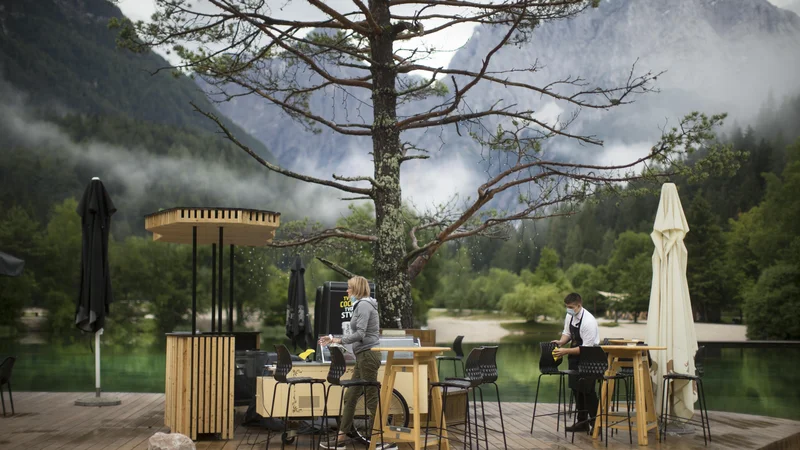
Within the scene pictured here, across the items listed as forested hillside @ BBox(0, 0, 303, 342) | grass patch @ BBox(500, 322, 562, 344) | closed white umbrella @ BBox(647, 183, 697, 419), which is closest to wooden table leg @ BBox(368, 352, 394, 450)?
closed white umbrella @ BBox(647, 183, 697, 419)

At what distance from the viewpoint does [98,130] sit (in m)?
63.9

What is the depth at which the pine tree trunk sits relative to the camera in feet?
38.7

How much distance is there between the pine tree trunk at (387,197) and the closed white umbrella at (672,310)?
12.5 ft

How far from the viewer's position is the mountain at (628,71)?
6197 cm

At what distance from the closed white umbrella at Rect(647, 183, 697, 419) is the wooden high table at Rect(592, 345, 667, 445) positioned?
0.28 metres

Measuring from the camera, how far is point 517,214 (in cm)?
1241

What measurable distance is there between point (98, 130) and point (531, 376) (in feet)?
159

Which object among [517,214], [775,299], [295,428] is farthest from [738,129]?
[295,428]

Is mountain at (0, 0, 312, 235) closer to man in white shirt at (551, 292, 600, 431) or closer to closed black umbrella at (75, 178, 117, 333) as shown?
closed black umbrella at (75, 178, 117, 333)

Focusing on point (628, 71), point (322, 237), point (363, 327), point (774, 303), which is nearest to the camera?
point (363, 327)

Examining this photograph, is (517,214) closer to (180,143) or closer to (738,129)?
(738,129)

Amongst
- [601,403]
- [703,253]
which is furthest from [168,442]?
[703,253]

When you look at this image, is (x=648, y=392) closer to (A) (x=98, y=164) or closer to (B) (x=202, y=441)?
(B) (x=202, y=441)

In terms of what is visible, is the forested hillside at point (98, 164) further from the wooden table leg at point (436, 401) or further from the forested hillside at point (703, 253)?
the wooden table leg at point (436, 401)
